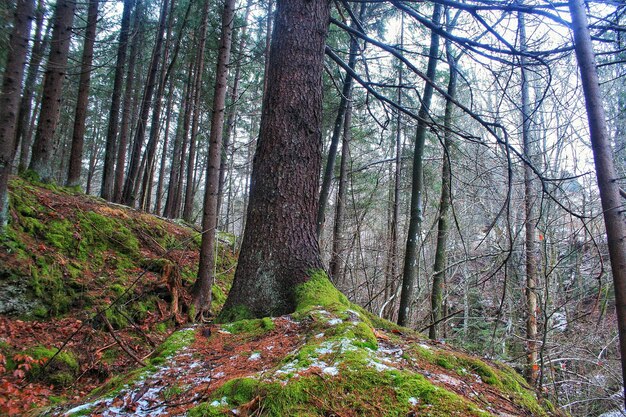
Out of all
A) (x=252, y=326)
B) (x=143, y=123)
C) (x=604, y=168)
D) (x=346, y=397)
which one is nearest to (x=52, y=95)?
(x=143, y=123)

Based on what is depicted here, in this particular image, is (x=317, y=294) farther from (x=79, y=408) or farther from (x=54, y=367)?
(x=54, y=367)

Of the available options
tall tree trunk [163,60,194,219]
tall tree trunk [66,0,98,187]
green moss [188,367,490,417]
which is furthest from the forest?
tall tree trunk [163,60,194,219]

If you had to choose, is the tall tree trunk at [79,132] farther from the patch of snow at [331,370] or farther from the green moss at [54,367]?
the patch of snow at [331,370]

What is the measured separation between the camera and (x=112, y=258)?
641 cm

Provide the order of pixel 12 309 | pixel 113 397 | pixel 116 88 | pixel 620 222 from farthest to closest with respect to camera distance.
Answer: pixel 116 88 < pixel 12 309 < pixel 620 222 < pixel 113 397

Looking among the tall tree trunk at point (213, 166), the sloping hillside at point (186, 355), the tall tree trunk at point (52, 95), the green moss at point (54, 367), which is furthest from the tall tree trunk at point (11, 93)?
the tall tree trunk at point (213, 166)

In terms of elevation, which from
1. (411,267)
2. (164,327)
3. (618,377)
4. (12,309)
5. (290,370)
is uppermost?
(411,267)

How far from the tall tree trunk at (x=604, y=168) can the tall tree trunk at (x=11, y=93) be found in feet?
21.4

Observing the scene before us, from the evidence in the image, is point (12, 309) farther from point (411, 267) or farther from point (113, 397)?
point (411, 267)

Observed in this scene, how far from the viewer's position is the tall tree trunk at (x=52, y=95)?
7527 millimetres

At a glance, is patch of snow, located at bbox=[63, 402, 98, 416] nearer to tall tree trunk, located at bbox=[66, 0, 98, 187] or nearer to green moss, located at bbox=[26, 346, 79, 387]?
green moss, located at bbox=[26, 346, 79, 387]

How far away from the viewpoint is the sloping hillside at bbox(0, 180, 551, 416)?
1504mm

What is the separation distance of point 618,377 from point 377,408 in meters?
7.30

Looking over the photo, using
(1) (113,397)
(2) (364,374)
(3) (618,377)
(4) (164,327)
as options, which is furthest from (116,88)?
(3) (618,377)
